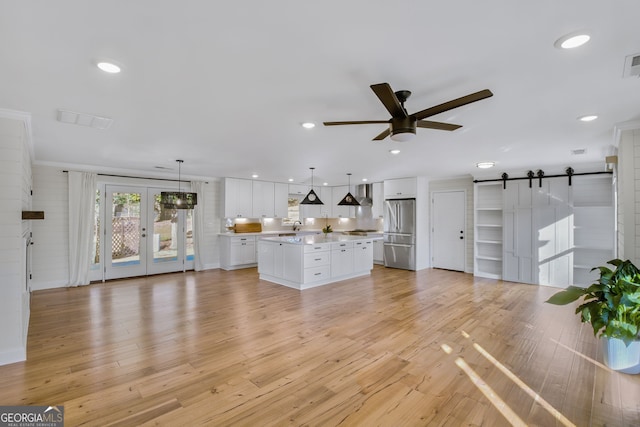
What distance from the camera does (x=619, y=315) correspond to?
2.71 metres

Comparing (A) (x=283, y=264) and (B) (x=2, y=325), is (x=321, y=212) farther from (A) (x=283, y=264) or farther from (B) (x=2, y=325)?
(B) (x=2, y=325)

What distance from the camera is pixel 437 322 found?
400 cm

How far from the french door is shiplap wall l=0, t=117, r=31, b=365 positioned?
12.6 feet

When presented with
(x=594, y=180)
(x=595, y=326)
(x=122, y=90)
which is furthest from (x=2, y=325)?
(x=594, y=180)

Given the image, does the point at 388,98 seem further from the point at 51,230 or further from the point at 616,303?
the point at 51,230

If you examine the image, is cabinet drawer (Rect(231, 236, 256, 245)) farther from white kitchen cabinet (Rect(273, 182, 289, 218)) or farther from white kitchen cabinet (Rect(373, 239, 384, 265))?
white kitchen cabinet (Rect(373, 239, 384, 265))

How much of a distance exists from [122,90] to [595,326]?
4.73m

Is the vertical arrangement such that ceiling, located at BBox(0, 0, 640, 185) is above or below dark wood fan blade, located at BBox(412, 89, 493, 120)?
above

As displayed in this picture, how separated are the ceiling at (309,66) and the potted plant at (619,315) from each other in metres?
1.62

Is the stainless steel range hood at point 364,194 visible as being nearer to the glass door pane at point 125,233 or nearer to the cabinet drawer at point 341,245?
the cabinet drawer at point 341,245

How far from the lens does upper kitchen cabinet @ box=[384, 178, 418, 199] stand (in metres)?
7.91

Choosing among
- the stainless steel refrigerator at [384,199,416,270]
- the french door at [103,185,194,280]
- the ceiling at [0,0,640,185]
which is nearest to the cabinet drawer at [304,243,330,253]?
the ceiling at [0,0,640,185]

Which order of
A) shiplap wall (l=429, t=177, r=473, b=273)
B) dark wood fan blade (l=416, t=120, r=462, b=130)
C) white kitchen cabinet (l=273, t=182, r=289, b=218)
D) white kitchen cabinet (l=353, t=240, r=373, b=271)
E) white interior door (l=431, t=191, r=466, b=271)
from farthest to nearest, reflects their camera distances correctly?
white kitchen cabinet (l=273, t=182, r=289, b=218), white interior door (l=431, t=191, r=466, b=271), shiplap wall (l=429, t=177, r=473, b=273), white kitchen cabinet (l=353, t=240, r=373, b=271), dark wood fan blade (l=416, t=120, r=462, b=130)

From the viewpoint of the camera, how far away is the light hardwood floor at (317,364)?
220cm
